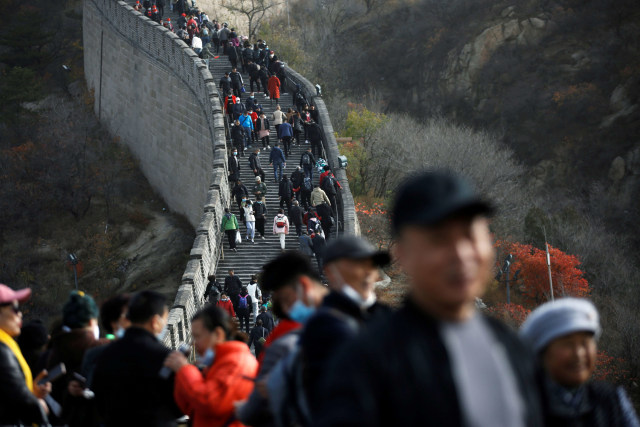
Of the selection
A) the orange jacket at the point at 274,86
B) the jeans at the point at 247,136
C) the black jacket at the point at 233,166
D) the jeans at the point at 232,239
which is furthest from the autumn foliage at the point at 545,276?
the jeans at the point at 232,239

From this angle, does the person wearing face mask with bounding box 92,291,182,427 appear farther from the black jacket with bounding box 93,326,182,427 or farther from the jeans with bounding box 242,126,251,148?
the jeans with bounding box 242,126,251,148

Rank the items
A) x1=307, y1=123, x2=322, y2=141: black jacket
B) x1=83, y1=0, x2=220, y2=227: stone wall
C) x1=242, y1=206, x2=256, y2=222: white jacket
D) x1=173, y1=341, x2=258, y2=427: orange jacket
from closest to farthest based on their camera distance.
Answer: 1. x1=173, y1=341, x2=258, y2=427: orange jacket
2. x1=242, y1=206, x2=256, y2=222: white jacket
3. x1=307, y1=123, x2=322, y2=141: black jacket
4. x1=83, y1=0, x2=220, y2=227: stone wall

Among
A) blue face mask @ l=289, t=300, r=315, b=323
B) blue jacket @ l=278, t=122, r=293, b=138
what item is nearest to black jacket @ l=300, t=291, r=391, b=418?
blue face mask @ l=289, t=300, r=315, b=323

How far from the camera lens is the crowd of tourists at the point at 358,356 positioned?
2.52 m

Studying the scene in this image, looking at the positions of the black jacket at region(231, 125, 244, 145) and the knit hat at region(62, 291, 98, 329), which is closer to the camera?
the knit hat at region(62, 291, 98, 329)

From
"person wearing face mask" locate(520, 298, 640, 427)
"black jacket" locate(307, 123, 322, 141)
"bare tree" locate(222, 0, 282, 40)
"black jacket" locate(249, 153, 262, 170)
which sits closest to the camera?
"person wearing face mask" locate(520, 298, 640, 427)

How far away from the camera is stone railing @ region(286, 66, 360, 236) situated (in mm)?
23608

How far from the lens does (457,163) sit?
146 feet

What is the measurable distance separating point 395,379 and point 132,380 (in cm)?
290

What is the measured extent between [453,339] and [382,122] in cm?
4378

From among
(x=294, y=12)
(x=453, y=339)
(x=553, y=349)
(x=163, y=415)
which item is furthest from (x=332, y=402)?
(x=294, y=12)

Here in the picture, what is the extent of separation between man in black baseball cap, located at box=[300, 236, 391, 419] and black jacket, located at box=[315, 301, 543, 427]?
0.11 m

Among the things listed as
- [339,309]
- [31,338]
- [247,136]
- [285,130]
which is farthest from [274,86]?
[339,309]

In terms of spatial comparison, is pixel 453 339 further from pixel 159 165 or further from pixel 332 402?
pixel 159 165
